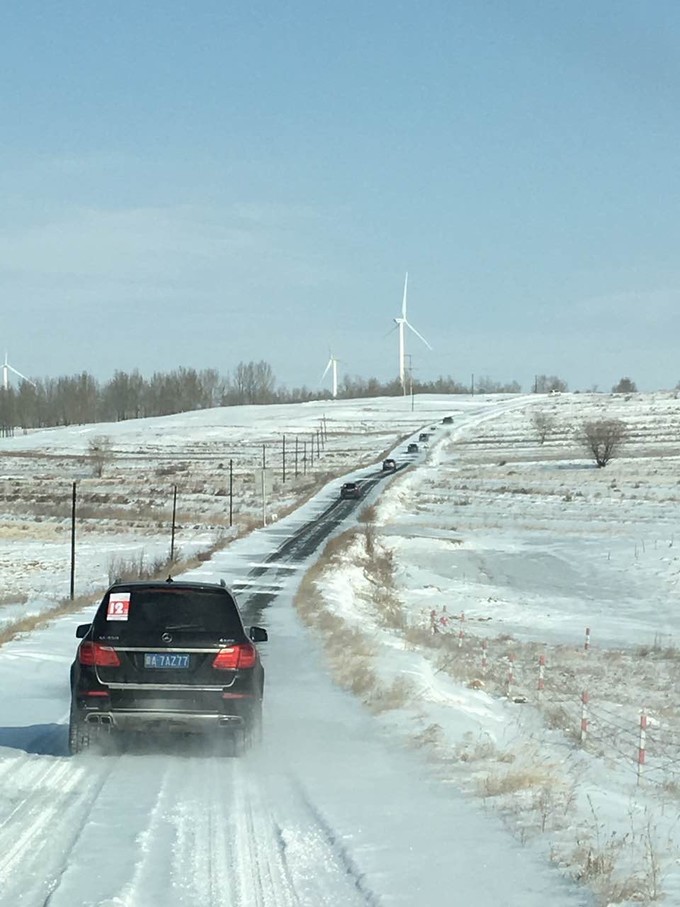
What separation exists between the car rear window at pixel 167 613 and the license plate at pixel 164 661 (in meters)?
0.24

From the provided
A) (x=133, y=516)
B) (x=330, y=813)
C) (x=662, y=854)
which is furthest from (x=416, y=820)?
(x=133, y=516)

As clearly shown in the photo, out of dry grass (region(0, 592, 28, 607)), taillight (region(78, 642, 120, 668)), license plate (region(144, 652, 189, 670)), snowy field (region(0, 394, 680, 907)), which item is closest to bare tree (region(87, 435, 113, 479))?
snowy field (region(0, 394, 680, 907))

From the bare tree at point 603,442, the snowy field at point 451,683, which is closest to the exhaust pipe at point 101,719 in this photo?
the snowy field at point 451,683

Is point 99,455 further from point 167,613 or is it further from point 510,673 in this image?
point 167,613

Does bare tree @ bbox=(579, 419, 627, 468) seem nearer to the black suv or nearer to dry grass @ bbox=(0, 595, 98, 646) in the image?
dry grass @ bbox=(0, 595, 98, 646)

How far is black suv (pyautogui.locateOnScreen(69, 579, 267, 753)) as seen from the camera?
442 inches

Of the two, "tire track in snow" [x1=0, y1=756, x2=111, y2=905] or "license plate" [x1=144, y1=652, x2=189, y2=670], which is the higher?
"license plate" [x1=144, y1=652, x2=189, y2=670]

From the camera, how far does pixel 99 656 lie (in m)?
11.4

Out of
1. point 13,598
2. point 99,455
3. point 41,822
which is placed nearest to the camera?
point 41,822

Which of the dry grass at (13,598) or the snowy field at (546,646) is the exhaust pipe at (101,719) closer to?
the snowy field at (546,646)

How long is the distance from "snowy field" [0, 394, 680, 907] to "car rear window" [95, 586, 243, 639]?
52.0 inches

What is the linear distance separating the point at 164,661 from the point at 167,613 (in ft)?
1.80

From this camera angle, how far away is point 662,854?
796cm

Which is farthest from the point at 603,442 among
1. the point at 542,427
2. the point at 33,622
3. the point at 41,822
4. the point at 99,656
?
the point at 41,822
